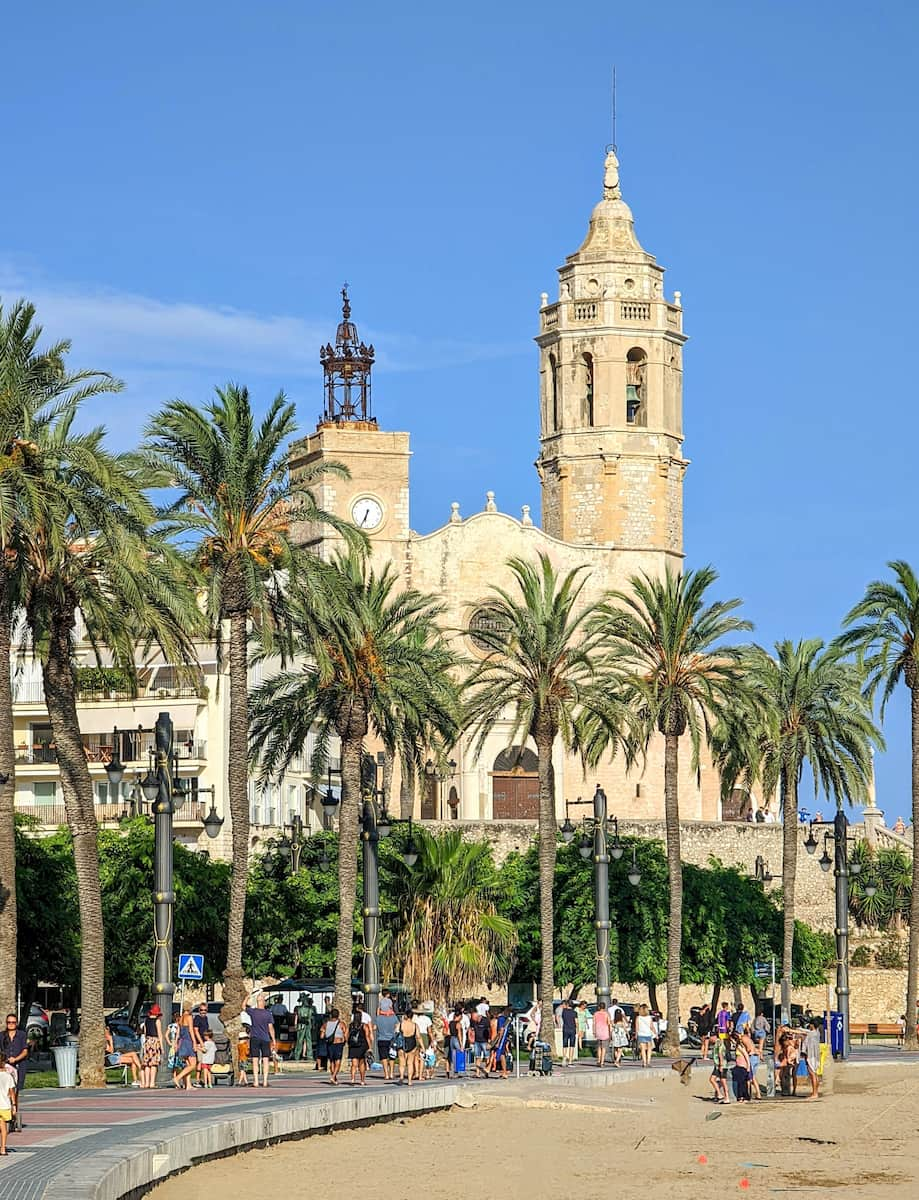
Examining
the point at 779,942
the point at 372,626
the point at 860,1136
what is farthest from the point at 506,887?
the point at 860,1136

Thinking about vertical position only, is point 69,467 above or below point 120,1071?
above

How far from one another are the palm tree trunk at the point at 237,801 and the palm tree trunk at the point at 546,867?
35.0 ft

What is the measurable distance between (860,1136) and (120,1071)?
1419 cm

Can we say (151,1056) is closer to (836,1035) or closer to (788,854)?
(836,1035)

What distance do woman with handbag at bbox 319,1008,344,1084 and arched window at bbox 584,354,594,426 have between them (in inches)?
2134

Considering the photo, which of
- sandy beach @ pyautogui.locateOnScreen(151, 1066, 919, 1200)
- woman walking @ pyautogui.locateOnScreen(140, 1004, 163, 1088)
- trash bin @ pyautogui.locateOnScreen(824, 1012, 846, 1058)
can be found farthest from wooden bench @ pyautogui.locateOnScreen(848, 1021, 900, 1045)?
woman walking @ pyautogui.locateOnScreen(140, 1004, 163, 1088)

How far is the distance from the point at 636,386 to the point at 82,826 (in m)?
56.8

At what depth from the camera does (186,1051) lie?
3491 centimetres

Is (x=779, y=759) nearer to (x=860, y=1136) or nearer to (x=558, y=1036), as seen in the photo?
(x=558, y=1036)

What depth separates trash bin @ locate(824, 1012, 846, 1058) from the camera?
165 ft

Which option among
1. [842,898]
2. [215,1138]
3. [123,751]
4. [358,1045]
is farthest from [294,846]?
[215,1138]

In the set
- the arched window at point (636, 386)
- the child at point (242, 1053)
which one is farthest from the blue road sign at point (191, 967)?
the arched window at point (636, 386)

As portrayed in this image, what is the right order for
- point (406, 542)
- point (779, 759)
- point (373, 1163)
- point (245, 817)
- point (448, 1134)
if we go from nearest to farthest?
point (373, 1163), point (448, 1134), point (245, 817), point (779, 759), point (406, 542)

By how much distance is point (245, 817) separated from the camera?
131 feet
